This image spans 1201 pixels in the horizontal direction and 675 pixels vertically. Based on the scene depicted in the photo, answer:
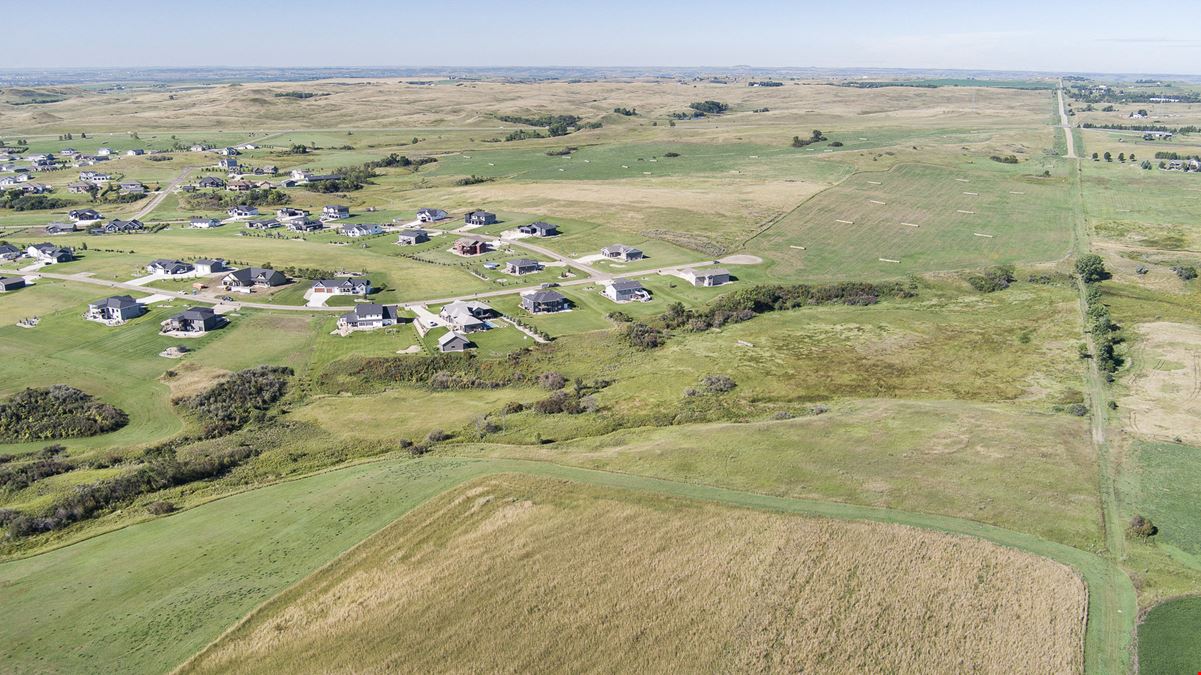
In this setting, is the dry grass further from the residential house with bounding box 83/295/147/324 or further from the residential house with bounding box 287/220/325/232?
the residential house with bounding box 287/220/325/232

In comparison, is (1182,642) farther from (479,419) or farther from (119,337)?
(119,337)

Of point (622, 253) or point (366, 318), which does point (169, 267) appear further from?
point (622, 253)

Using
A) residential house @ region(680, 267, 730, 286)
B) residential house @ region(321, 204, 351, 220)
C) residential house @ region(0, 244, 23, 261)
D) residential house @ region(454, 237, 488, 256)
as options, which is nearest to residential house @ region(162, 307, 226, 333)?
residential house @ region(454, 237, 488, 256)

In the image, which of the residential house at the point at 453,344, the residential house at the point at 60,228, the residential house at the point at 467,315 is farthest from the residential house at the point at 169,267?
the residential house at the point at 453,344

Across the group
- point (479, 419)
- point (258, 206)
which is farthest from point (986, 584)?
point (258, 206)

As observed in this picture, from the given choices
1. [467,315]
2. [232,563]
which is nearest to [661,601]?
[232,563]
